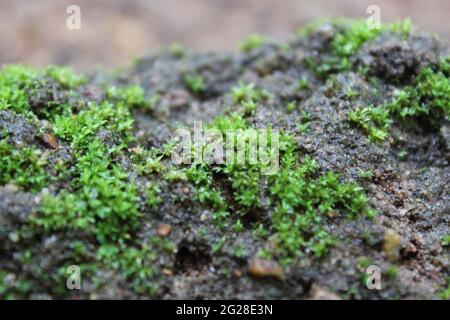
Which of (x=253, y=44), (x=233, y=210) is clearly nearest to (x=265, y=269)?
(x=233, y=210)

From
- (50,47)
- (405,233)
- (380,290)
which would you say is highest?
(50,47)

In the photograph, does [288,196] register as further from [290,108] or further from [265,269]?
[290,108]

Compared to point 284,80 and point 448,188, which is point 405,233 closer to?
point 448,188

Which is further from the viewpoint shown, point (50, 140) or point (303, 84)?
point (303, 84)

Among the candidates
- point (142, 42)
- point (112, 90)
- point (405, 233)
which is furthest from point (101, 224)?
point (142, 42)

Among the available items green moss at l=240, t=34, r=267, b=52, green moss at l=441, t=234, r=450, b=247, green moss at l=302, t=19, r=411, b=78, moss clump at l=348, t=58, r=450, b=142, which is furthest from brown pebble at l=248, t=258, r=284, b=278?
green moss at l=240, t=34, r=267, b=52

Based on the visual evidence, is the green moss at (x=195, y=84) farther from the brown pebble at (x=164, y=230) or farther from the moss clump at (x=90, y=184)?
the brown pebble at (x=164, y=230)
